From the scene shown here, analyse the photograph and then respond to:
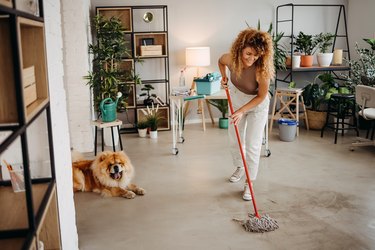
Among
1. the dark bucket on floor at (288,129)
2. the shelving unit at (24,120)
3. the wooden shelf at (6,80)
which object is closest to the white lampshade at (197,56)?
the dark bucket on floor at (288,129)

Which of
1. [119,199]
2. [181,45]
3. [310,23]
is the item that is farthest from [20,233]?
[310,23]

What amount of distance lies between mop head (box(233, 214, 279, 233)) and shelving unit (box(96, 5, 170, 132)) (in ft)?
10.8

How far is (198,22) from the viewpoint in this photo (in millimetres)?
6582

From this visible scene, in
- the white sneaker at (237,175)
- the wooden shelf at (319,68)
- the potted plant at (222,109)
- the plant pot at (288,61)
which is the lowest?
the white sneaker at (237,175)

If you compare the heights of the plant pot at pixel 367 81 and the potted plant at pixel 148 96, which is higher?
the plant pot at pixel 367 81

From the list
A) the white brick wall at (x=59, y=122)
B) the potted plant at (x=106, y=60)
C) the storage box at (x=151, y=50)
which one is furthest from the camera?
the storage box at (x=151, y=50)

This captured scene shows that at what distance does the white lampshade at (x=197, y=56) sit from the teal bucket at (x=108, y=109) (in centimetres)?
176

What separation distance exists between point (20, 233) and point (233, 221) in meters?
2.03

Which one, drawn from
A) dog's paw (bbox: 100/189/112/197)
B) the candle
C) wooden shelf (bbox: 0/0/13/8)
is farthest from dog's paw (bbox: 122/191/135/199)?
the candle

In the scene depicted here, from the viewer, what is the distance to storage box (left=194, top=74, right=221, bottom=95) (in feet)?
15.9

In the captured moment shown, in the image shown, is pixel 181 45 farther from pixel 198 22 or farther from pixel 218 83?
pixel 218 83

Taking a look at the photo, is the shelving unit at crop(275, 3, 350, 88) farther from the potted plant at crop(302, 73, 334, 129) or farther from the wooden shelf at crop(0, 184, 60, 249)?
the wooden shelf at crop(0, 184, 60, 249)

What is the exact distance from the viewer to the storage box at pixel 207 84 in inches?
191

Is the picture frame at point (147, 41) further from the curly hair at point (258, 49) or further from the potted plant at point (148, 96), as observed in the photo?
the curly hair at point (258, 49)
